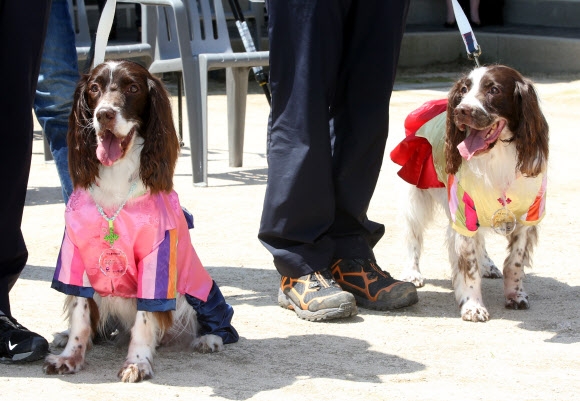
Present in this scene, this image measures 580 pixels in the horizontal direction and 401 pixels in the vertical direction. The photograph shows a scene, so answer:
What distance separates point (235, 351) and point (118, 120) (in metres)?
1.05

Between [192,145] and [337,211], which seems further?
[192,145]

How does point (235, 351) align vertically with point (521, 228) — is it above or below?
below

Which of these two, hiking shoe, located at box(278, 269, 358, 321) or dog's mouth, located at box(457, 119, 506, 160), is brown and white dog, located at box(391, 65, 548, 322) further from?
hiking shoe, located at box(278, 269, 358, 321)

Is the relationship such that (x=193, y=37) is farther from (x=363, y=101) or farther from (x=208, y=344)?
(x=208, y=344)

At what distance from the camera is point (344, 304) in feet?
14.9

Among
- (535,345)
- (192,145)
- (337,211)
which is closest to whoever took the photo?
(535,345)

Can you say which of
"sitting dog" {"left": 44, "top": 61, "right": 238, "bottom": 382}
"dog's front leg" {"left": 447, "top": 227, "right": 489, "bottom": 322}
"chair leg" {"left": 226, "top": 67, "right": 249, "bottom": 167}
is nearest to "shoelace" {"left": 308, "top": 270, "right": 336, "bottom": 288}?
"dog's front leg" {"left": 447, "top": 227, "right": 489, "bottom": 322}

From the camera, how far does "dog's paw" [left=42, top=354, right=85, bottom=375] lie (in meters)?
3.80

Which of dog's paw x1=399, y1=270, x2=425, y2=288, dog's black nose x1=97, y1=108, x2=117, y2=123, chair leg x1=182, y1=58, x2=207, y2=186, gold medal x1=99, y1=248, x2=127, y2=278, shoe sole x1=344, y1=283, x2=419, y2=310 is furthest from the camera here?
chair leg x1=182, y1=58, x2=207, y2=186

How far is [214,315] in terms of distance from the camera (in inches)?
161

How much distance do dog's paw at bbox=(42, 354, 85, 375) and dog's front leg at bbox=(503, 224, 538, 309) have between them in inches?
80.5

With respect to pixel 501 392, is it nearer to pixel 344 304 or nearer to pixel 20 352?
pixel 344 304

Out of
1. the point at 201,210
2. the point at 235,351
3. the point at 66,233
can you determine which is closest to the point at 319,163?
the point at 235,351

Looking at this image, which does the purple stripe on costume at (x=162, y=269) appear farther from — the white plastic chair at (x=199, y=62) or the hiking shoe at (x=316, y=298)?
the white plastic chair at (x=199, y=62)
